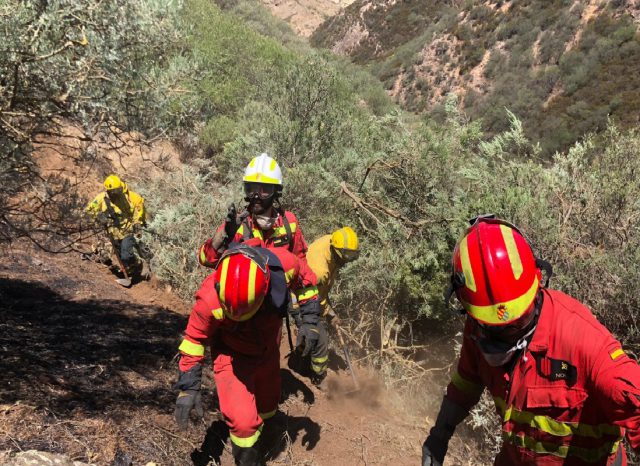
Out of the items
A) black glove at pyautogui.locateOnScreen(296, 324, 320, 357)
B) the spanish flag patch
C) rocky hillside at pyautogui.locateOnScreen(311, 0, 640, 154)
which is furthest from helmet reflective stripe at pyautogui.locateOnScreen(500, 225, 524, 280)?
rocky hillside at pyautogui.locateOnScreen(311, 0, 640, 154)

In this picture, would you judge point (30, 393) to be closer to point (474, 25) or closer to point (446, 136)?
point (446, 136)

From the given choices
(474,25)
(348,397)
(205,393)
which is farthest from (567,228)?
(474,25)

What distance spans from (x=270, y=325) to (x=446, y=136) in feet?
14.3

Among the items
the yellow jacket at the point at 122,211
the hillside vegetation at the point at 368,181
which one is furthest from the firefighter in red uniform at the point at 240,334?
the yellow jacket at the point at 122,211

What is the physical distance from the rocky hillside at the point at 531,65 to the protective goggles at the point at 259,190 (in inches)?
689

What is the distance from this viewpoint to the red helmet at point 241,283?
9.14 feet

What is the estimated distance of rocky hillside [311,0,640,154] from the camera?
66.4 ft

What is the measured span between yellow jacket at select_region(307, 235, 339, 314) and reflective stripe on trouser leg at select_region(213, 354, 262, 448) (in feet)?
6.13

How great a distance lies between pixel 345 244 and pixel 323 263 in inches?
14.3

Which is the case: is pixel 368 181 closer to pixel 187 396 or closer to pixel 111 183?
pixel 111 183

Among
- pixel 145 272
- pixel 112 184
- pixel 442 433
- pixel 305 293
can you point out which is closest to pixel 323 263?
pixel 305 293

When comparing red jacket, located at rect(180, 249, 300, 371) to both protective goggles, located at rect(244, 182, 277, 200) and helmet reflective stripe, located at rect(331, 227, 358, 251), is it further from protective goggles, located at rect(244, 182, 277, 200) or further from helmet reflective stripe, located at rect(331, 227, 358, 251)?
helmet reflective stripe, located at rect(331, 227, 358, 251)

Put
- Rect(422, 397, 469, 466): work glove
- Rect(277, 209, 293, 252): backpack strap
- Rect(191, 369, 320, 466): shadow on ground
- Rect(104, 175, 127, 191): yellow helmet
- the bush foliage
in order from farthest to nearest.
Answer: Rect(104, 175, 127, 191): yellow helmet, the bush foliage, Rect(277, 209, 293, 252): backpack strap, Rect(191, 369, 320, 466): shadow on ground, Rect(422, 397, 469, 466): work glove

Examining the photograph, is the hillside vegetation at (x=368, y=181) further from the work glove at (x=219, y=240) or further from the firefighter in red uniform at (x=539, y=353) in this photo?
the firefighter in red uniform at (x=539, y=353)
